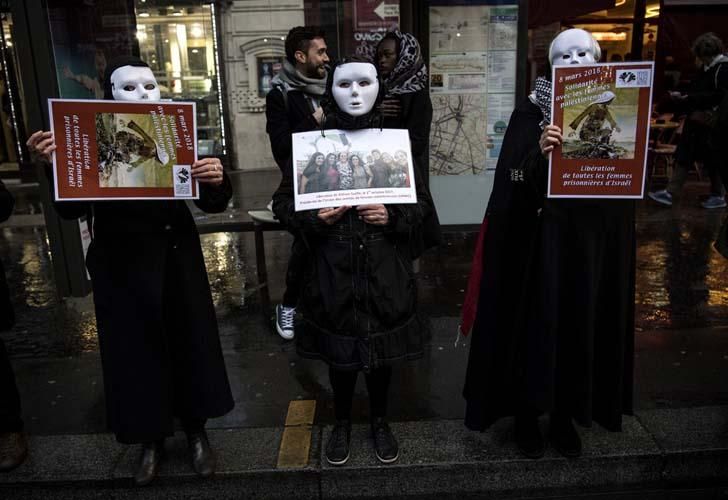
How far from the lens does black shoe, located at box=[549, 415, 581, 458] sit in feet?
9.63

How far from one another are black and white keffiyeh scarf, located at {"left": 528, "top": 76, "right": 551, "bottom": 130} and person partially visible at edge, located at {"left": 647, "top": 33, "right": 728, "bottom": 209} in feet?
18.0

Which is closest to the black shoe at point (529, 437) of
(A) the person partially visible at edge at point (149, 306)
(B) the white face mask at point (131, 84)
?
(A) the person partially visible at edge at point (149, 306)

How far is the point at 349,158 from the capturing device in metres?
2.62

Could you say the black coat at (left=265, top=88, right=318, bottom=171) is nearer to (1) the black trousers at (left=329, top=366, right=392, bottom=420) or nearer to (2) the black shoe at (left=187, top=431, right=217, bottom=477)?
(1) the black trousers at (left=329, top=366, right=392, bottom=420)

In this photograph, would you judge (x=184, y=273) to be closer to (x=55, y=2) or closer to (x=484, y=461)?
(x=484, y=461)

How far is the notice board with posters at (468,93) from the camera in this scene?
6.28 meters

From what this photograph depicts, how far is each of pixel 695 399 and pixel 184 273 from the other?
2.82 meters

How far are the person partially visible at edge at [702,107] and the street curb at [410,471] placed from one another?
526 cm

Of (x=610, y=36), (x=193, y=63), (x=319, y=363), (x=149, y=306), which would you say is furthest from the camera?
(x=193, y=63)

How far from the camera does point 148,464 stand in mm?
2855

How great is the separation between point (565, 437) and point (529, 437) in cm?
17

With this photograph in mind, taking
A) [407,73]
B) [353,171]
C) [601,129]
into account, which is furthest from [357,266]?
[407,73]

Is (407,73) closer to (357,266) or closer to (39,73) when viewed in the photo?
(357,266)

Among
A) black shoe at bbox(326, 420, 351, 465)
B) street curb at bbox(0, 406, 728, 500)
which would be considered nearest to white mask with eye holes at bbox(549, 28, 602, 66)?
street curb at bbox(0, 406, 728, 500)
